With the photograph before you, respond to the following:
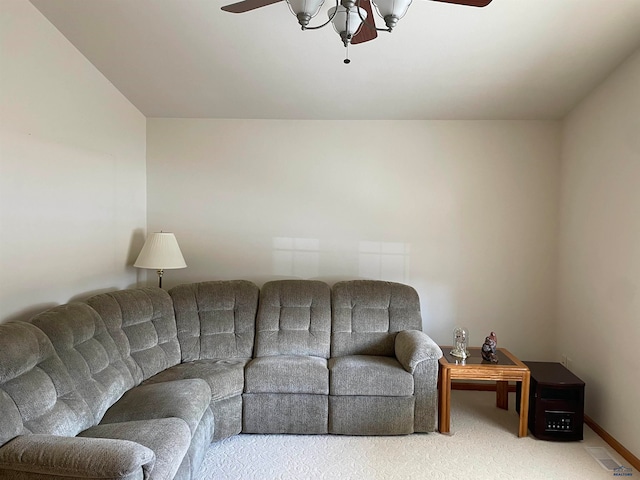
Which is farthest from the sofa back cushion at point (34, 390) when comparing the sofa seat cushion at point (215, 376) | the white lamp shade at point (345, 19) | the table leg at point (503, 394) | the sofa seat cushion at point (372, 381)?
the table leg at point (503, 394)

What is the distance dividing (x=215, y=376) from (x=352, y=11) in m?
2.30

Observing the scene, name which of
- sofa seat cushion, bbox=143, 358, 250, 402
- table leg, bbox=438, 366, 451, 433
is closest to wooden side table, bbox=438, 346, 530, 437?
table leg, bbox=438, 366, 451, 433

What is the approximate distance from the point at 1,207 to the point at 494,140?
3721 mm

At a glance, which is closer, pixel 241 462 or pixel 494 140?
pixel 241 462

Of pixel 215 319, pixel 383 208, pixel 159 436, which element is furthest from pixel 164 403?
pixel 383 208

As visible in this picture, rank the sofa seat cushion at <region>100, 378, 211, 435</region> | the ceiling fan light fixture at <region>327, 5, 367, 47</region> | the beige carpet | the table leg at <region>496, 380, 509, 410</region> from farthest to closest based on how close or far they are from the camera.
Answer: the table leg at <region>496, 380, 509, 410</region> → the beige carpet → the sofa seat cushion at <region>100, 378, 211, 435</region> → the ceiling fan light fixture at <region>327, 5, 367, 47</region>

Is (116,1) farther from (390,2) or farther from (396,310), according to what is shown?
(396,310)

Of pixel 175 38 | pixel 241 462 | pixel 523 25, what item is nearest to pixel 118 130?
pixel 175 38

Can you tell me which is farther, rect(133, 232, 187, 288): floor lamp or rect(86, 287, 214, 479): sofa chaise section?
rect(133, 232, 187, 288): floor lamp

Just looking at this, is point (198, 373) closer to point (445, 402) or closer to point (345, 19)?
point (445, 402)

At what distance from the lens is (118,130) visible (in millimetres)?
3457

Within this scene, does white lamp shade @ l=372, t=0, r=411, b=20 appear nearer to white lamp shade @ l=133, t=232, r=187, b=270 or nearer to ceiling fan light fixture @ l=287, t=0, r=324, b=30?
ceiling fan light fixture @ l=287, t=0, r=324, b=30

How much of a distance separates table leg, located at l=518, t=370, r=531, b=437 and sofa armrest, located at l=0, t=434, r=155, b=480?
246cm

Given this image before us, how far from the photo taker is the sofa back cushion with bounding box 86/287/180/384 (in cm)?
271
